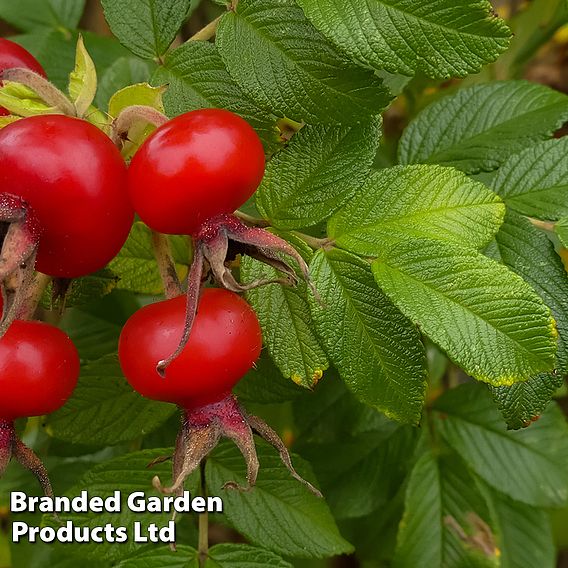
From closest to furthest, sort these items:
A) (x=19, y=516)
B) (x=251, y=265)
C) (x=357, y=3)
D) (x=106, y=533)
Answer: (x=357, y=3) < (x=251, y=265) < (x=106, y=533) < (x=19, y=516)

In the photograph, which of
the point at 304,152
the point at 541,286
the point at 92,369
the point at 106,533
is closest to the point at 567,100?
the point at 541,286

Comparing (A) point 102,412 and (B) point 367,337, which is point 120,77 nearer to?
(A) point 102,412

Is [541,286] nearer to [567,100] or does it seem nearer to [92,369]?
[567,100]

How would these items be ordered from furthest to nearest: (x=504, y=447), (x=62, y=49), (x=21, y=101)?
1. (x=62, y=49)
2. (x=504, y=447)
3. (x=21, y=101)

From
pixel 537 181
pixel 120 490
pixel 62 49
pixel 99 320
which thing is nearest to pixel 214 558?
pixel 120 490

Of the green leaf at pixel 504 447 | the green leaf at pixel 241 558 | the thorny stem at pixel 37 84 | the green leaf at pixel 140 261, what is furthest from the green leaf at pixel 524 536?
the thorny stem at pixel 37 84

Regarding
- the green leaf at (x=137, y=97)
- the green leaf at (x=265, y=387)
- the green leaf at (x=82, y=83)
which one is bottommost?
the green leaf at (x=265, y=387)

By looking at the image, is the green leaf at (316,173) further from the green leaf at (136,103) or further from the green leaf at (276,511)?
the green leaf at (276,511)
